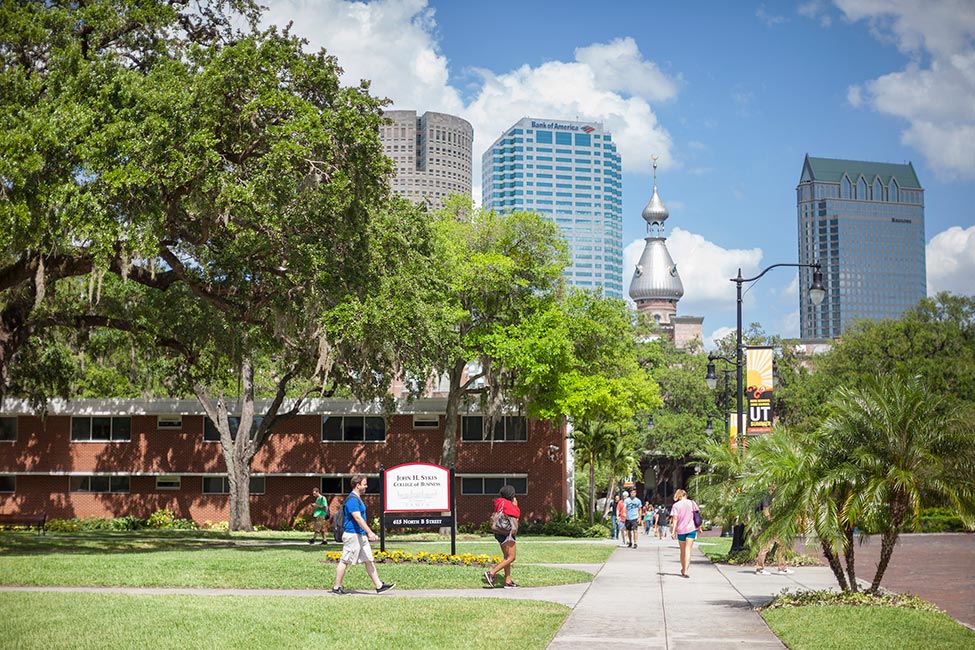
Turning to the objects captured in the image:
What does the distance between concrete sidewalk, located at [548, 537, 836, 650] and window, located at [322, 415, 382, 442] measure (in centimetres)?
2350

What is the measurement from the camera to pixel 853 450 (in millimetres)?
15930

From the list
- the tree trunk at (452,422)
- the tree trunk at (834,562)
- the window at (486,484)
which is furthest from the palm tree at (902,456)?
the window at (486,484)

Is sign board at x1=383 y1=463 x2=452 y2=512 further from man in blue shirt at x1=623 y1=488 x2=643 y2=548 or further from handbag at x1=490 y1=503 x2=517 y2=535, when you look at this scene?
man in blue shirt at x1=623 y1=488 x2=643 y2=548

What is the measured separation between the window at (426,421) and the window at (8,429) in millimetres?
17812

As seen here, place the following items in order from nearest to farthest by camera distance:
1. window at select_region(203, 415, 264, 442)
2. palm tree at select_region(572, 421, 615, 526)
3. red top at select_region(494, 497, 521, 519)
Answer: red top at select_region(494, 497, 521, 519) → window at select_region(203, 415, 264, 442) → palm tree at select_region(572, 421, 615, 526)

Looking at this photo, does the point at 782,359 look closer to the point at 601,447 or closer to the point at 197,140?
the point at 601,447

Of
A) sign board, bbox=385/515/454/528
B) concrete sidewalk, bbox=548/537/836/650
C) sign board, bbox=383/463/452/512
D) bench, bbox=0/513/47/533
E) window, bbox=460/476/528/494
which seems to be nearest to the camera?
concrete sidewalk, bbox=548/537/836/650

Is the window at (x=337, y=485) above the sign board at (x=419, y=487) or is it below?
below

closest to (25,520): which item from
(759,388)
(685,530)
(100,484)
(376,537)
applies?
(100,484)

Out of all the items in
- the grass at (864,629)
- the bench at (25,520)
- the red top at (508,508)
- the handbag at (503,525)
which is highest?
the red top at (508,508)

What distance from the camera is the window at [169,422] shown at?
48.7 metres

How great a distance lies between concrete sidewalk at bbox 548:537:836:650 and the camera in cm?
1284

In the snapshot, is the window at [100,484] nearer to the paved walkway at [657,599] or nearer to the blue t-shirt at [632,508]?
the blue t-shirt at [632,508]

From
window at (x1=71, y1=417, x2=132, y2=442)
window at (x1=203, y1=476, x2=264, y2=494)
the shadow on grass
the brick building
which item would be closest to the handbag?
the shadow on grass
